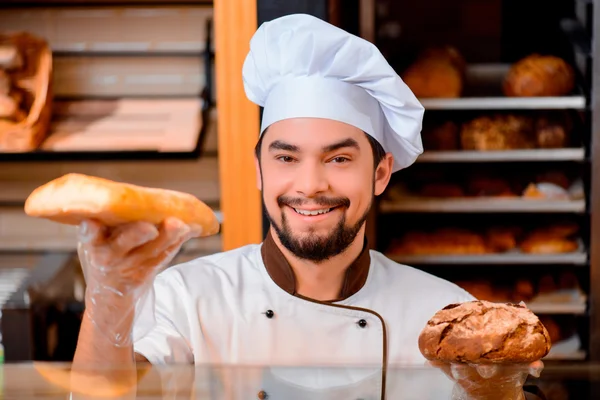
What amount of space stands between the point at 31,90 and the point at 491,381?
209cm

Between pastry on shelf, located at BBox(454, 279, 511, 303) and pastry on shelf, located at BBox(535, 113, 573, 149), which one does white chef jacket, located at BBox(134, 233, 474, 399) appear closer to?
pastry on shelf, located at BBox(454, 279, 511, 303)

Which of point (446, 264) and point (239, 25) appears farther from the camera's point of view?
point (446, 264)

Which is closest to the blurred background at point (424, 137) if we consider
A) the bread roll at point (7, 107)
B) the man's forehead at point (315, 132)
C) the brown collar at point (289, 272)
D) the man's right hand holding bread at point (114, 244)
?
the bread roll at point (7, 107)

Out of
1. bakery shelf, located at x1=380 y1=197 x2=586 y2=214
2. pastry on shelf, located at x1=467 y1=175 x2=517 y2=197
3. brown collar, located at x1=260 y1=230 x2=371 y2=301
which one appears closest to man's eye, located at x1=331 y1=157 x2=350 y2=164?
brown collar, located at x1=260 y1=230 x2=371 y2=301

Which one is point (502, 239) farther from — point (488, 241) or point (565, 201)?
point (565, 201)

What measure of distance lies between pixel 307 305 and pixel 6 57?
1385mm

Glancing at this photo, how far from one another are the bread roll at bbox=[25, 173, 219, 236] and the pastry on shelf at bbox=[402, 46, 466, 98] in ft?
5.78

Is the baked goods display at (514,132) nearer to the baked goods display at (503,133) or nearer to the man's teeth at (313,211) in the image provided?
the baked goods display at (503,133)

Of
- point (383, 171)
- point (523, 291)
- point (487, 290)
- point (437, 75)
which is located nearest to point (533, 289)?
point (523, 291)

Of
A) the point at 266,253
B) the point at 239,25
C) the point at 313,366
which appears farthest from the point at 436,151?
the point at 313,366

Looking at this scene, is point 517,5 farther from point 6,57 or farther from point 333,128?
point 6,57

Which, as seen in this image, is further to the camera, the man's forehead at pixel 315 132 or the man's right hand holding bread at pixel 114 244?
the man's forehead at pixel 315 132

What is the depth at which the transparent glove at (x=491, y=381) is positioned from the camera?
99cm

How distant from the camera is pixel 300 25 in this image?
70.4 inches
